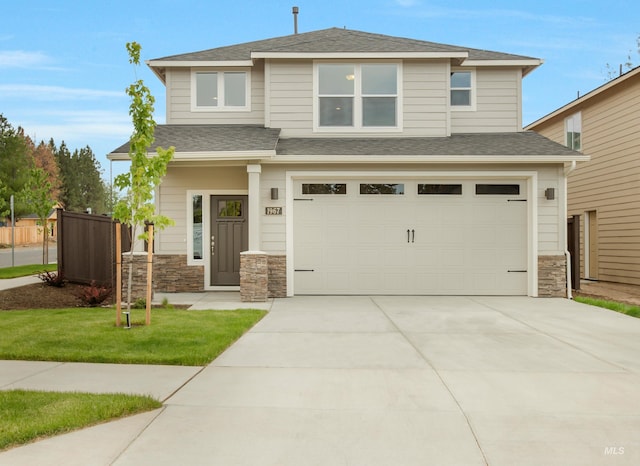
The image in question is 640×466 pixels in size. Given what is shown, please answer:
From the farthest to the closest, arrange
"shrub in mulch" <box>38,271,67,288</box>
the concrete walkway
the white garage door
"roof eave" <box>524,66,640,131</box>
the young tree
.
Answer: "roof eave" <box>524,66,640,131</box> < "shrub in mulch" <box>38,271,67,288</box> < the white garage door < the young tree < the concrete walkway

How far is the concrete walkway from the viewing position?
3.24 meters

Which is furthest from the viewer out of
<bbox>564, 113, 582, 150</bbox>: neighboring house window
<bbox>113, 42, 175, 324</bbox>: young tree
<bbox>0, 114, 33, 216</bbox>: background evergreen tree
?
<bbox>0, 114, 33, 216</bbox>: background evergreen tree

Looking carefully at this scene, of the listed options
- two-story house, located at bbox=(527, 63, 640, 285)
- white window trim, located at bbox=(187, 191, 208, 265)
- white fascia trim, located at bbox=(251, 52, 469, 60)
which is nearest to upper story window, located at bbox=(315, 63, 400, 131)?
white fascia trim, located at bbox=(251, 52, 469, 60)

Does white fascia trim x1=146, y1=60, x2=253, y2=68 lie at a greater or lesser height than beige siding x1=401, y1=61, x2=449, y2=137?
greater

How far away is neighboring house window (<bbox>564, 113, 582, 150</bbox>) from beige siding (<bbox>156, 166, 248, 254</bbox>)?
12.0 m

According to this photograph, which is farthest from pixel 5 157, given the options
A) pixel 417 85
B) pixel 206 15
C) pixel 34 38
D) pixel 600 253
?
pixel 600 253

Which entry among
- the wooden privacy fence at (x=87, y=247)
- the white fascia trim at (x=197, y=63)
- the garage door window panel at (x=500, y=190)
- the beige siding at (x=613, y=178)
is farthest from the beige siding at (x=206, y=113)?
the beige siding at (x=613, y=178)

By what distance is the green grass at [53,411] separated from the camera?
3412 millimetres

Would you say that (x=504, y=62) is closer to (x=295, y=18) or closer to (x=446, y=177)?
(x=446, y=177)

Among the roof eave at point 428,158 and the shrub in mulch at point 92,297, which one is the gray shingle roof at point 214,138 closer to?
the roof eave at point 428,158

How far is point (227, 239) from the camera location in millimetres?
12000

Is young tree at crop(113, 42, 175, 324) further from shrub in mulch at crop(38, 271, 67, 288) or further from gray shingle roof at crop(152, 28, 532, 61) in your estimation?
shrub in mulch at crop(38, 271, 67, 288)

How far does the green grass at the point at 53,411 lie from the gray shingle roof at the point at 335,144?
6.95m

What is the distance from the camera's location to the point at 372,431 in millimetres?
3605
